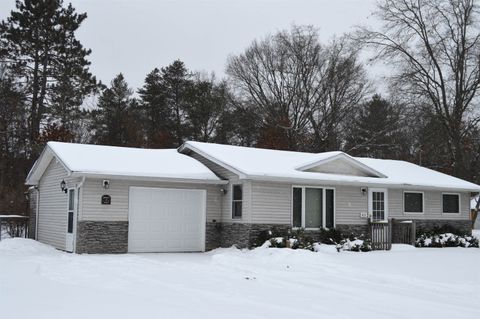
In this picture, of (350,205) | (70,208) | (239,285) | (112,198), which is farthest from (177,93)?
(239,285)

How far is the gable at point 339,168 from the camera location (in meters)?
19.2

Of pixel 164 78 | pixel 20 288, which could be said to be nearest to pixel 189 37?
pixel 164 78

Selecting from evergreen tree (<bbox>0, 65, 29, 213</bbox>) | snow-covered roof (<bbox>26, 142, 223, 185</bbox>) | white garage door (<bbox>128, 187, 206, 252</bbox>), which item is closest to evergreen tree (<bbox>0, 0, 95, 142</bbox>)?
evergreen tree (<bbox>0, 65, 29, 213</bbox>)

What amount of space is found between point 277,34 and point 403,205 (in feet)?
74.6

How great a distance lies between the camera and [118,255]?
15.6 m

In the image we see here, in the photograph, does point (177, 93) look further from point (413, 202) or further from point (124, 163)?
point (124, 163)

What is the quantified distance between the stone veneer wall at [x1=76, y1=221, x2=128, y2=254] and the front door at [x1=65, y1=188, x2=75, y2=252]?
1.91 ft

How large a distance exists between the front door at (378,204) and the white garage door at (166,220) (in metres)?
6.09

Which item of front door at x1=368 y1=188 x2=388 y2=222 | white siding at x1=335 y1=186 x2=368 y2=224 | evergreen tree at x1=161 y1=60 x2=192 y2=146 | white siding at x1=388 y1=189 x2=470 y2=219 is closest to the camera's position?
white siding at x1=335 y1=186 x2=368 y2=224

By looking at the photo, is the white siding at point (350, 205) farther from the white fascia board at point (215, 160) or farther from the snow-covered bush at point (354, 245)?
the white fascia board at point (215, 160)

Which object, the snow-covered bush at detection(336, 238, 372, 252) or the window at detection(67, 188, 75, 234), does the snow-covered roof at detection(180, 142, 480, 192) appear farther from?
the window at detection(67, 188, 75, 234)

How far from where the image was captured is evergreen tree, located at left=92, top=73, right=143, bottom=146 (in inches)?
1484

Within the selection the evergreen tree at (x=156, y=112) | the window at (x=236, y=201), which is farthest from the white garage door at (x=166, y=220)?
the evergreen tree at (x=156, y=112)

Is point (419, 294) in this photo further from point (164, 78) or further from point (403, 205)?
point (164, 78)
